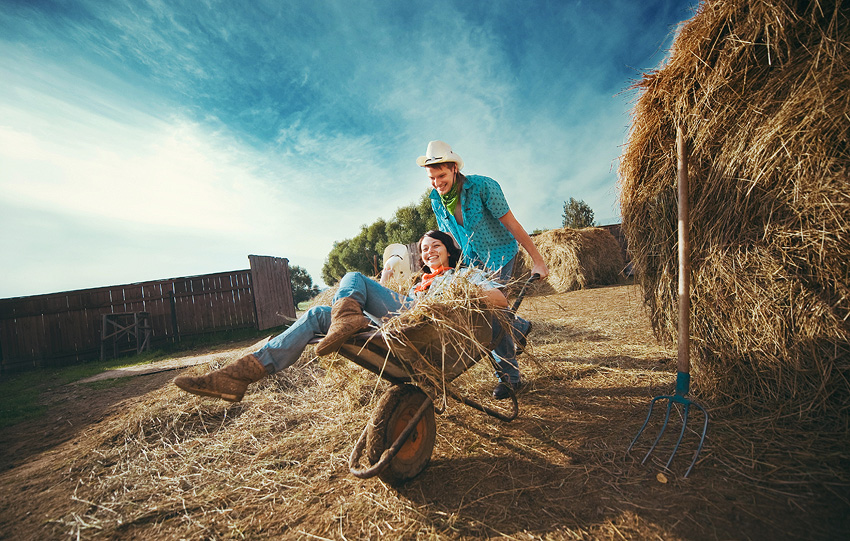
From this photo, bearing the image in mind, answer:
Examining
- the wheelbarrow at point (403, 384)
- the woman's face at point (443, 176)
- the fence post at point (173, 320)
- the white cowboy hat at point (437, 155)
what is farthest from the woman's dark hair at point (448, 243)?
the fence post at point (173, 320)

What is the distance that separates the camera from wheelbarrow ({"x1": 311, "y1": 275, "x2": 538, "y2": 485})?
4.82ft

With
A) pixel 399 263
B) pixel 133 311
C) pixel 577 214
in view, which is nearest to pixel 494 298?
pixel 399 263

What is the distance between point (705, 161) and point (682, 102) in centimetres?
39

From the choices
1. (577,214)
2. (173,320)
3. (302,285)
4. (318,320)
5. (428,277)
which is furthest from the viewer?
(577,214)

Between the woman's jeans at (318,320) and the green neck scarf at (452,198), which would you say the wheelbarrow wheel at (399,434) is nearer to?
the woman's jeans at (318,320)

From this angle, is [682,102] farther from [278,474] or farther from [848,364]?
[278,474]

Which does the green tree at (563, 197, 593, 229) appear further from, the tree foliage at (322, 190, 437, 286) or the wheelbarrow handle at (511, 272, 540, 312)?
the wheelbarrow handle at (511, 272, 540, 312)

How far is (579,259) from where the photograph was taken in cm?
1053

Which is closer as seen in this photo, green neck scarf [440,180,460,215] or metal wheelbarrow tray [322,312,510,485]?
metal wheelbarrow tray [322,312,510,485]

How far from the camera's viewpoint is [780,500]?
4.17ft

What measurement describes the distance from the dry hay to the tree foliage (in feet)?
34.0

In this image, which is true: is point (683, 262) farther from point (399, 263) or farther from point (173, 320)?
point (173, 320)

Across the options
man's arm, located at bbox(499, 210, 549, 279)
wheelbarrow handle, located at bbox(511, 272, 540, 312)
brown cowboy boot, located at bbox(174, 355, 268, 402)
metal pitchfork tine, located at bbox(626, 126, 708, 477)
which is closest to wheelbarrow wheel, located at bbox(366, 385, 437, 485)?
brown cowboy boot, located at bbox(174, 355, 268, 402)

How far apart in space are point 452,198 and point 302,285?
84.7ft
